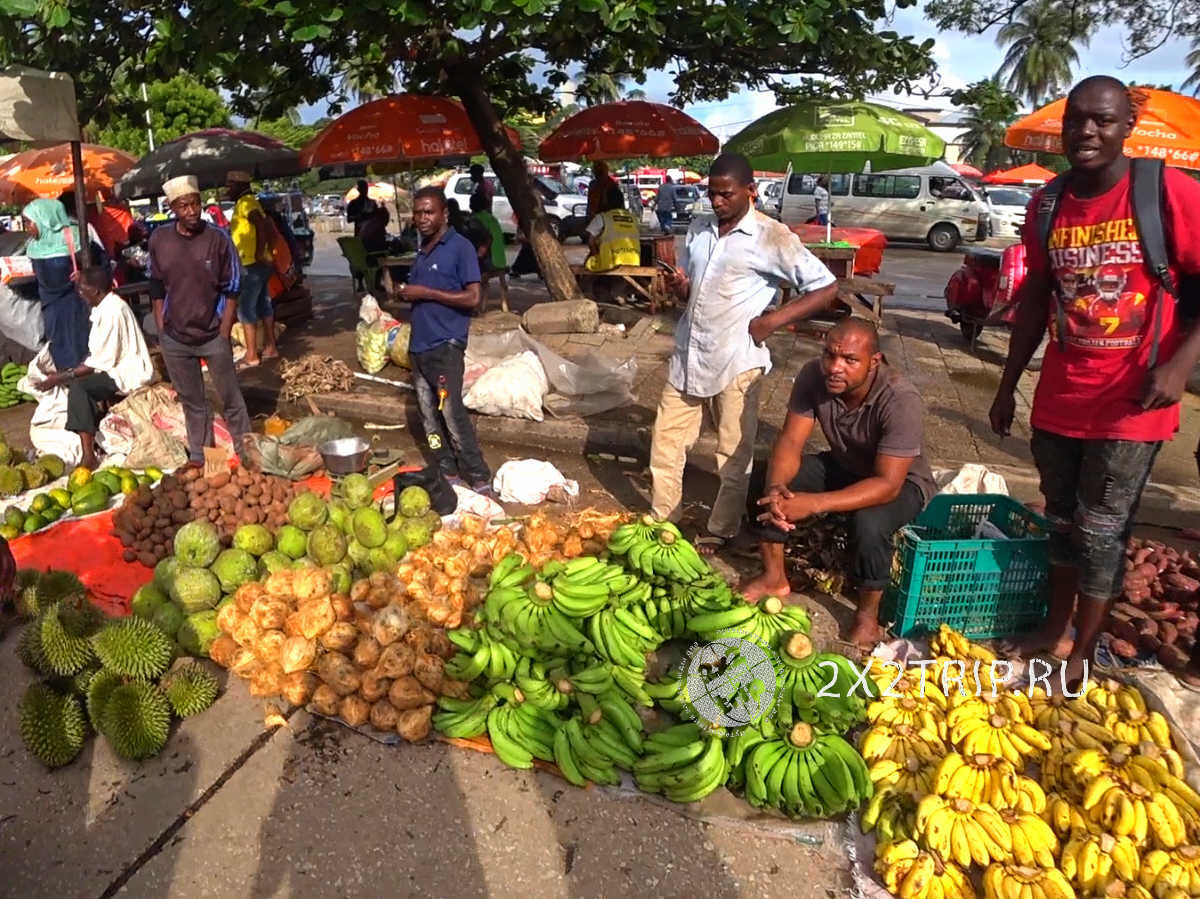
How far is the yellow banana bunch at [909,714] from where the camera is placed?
9.50ft

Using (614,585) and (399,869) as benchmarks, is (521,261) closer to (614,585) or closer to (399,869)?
(614,585)

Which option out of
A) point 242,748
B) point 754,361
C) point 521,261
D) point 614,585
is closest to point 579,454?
point 754,361

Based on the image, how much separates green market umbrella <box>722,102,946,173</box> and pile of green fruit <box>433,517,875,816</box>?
6298 millimetres

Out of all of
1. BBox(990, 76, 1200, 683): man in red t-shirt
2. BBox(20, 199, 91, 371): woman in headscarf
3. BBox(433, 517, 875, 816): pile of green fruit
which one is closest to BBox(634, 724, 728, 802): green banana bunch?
BBox(433, 517, 875, 816): pile of green fruit

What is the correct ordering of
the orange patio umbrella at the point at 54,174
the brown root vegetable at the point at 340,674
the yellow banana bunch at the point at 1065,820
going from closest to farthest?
1. the yellow banana bunch at the point at 1065,820
2. the brown root vegetable at the point at 340,674
3. the orange patio umbrella at the point at 54,174

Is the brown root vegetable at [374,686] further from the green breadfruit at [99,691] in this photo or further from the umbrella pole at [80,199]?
the umbrella pole at [80,199]

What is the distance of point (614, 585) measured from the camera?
3164 mm

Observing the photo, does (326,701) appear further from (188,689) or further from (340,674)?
(188,689)

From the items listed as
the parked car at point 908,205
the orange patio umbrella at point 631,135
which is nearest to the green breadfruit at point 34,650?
the orange patio umbrella at point 631,135

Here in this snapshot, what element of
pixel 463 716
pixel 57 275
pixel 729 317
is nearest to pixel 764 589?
pixel 729 317

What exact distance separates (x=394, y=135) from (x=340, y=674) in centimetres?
613

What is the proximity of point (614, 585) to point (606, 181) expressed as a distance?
8948mm

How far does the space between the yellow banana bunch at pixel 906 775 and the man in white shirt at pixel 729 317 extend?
179 centimetres

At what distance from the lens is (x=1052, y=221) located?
293 centimetres
